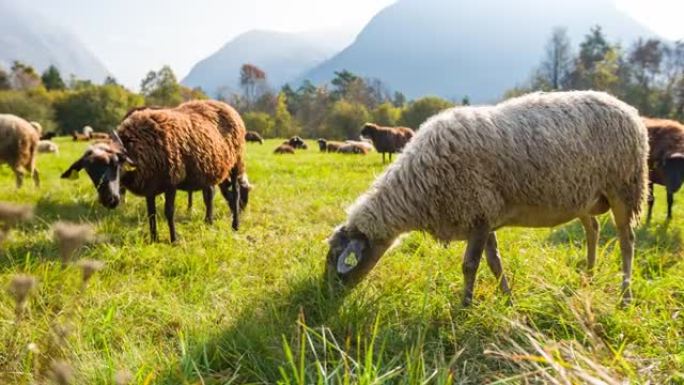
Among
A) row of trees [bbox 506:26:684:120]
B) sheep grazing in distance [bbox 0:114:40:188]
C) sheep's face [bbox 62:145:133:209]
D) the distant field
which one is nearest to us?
the distant field

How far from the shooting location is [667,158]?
7562 millimetres

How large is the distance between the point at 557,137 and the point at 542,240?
2.82 metres

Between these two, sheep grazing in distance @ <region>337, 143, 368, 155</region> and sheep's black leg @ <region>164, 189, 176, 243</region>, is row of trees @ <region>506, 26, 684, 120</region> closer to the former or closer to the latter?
sheep grazing in distance @ <region>337, 143, 368, 155</region>

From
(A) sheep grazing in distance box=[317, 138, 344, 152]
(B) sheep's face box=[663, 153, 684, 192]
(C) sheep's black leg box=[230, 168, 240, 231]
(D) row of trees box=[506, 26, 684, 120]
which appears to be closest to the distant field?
(C) sheep's black leg box=[230, 168, 240, 231]

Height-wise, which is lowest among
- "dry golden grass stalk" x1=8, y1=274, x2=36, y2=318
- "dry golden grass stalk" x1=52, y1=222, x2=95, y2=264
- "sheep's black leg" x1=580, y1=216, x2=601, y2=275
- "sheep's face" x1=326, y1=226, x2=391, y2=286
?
"sheep's black leg" x1=580, y1=216, x2=601, y2=275

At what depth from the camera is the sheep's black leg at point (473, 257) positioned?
3623 millimetres

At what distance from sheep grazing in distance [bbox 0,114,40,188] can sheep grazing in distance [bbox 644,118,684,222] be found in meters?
11.8

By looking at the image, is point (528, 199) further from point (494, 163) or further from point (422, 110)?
point (422, 110)

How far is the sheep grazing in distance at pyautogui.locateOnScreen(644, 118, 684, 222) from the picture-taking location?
750 centimetres

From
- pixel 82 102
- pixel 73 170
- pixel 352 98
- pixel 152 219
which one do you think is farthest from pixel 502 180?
pixel 352 98

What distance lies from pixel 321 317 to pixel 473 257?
1.28 meters

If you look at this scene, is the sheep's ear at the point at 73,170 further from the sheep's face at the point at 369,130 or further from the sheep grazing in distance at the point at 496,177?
the sheep's face at the point at 369,130

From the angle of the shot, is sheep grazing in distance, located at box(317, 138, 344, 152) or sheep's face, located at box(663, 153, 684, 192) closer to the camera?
sheep's face, located at box(663, 153, 684, 192)

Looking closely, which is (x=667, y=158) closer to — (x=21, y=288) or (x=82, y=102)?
(x=21, y=288)
